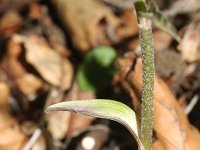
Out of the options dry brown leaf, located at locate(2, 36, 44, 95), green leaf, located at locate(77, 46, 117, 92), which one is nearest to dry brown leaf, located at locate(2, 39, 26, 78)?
dry brown leaf, located at locate(2, 36, 44, 95)

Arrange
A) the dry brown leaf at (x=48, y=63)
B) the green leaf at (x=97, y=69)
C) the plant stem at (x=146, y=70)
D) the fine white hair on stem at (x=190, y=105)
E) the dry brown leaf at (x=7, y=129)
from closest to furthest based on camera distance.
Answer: the plant stem at (x=146, y=70) < the fine white hair on stem at (x=190, y=105) < the dry brown leaf at (x=7, y=129) < the green leaf at (x=97, y=69) < the dry brown leaf at (x=48, y=63)

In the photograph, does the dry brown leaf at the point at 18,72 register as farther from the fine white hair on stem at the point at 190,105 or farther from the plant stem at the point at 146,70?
the plant stem at the point at 146,70

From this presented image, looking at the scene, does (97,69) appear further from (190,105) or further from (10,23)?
(10,23)

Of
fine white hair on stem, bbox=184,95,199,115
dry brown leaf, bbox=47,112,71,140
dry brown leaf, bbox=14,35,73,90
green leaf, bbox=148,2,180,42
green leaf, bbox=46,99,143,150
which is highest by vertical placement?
green leaf, bbox=46,99,143,150

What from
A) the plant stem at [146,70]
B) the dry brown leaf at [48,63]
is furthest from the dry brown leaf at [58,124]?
the plant stem at [146,70]

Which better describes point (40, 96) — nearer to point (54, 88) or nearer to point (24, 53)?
point (54, 88)

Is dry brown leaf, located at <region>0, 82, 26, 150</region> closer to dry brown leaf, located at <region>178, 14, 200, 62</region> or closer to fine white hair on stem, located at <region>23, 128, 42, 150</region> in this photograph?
fine white hair on stem, located at <region>23, 128, 42, 150</region>

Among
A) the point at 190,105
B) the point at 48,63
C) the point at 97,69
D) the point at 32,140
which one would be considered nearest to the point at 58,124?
the point at 32,140
